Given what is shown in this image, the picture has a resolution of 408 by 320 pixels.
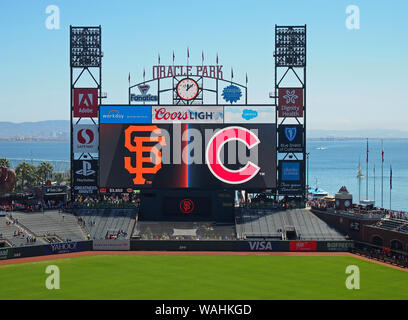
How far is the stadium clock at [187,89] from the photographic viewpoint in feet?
225

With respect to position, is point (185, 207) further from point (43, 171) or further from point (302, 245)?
point (43, 171)

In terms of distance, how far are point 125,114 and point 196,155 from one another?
9.64 metres

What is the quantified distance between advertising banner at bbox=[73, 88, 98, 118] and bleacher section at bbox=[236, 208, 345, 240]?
838 inches

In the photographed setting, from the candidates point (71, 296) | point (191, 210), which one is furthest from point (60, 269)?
point (191, 210)

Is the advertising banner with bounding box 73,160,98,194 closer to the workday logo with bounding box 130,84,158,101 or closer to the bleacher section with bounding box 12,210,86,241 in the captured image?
the bleacher section with bounding box 12,210,86,241

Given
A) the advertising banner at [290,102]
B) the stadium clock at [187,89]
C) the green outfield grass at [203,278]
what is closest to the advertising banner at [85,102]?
the stadium clock at [187,89]

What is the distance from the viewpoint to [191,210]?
226 feet

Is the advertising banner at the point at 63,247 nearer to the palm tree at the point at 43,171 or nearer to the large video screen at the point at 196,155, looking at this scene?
the large video screen at the point at 196,155

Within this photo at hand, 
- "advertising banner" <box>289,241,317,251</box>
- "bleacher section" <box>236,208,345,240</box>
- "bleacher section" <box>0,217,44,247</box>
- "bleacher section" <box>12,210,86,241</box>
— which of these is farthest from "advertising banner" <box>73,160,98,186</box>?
"advertising banner" <box>289,241,317,251</box>

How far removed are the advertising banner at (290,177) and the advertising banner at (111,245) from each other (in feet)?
65.7

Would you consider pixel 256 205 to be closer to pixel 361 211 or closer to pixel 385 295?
pixel 361 211

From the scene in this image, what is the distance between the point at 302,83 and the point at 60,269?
35.5 m

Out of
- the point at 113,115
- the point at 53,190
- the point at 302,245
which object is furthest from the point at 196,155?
the point at 53,190

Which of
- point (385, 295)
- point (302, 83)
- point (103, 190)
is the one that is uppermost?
point (302, 83)
